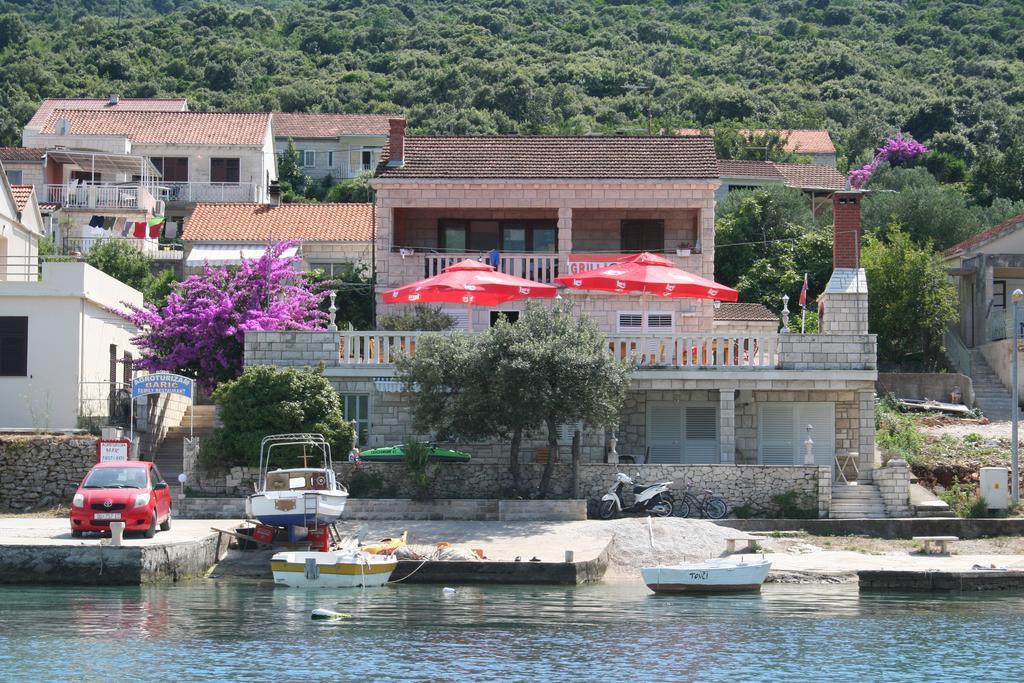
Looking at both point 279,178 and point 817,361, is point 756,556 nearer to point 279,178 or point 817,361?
point 817,361

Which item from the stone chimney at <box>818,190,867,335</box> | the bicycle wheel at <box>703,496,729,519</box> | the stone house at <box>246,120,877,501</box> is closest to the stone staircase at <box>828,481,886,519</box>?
the stone house at <box>246,120,877,501</box>

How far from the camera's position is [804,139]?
103m

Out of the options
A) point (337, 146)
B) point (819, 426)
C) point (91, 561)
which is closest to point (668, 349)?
point (819, 426)

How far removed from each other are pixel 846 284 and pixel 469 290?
9.44 m

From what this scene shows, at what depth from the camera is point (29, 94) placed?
115875 mm

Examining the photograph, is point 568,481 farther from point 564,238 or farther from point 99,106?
Answer: point 99,106

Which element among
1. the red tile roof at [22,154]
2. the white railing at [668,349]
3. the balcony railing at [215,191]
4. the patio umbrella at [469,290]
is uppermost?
the red tile roof at [22,154]

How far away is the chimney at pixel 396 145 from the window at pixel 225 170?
30.3 metres

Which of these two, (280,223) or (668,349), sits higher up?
(280,223)

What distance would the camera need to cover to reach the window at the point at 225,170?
262 feet

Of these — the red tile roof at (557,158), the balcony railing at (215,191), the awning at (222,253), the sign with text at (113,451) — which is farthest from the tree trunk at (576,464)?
the balcony railing at (215,191)

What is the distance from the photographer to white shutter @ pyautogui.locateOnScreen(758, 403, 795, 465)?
130 ft

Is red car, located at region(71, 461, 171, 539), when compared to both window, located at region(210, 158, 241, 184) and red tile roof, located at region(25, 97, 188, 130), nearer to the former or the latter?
window, located at region(210, 158, 241, 184)

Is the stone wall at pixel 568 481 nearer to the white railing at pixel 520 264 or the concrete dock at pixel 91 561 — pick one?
the concrete dock at pixel 91 561
